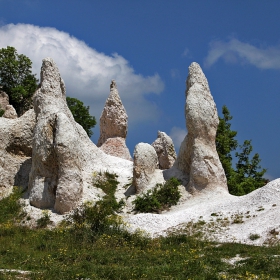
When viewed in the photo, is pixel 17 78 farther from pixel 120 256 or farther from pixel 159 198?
pixel 120 256

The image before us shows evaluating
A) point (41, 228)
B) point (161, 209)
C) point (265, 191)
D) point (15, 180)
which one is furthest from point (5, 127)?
point (265, 191)

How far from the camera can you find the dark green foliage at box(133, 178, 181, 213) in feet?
63.9

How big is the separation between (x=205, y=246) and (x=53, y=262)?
15.3 ft

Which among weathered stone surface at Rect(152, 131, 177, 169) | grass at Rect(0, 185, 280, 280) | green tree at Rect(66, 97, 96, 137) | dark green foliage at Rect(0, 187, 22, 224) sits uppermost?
green tree at Rect(66, 97, 96, 137)

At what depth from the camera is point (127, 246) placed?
13570mm

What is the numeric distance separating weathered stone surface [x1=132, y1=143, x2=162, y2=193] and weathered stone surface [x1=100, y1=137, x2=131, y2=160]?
23.2ft

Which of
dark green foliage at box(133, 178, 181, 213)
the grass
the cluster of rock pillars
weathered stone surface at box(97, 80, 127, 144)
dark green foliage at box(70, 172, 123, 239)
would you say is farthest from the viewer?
weathered stone surface at box(97, 80, 127, 144)

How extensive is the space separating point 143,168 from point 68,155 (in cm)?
360

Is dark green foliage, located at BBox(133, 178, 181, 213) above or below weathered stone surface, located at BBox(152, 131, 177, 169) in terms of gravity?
below

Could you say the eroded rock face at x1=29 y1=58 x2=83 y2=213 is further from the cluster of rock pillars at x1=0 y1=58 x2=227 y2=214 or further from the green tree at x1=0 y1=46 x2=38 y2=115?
the green tree at x1=0 y1=46 x2=38 y2=115

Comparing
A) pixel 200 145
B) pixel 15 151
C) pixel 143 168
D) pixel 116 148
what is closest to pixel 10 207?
pixel 15 151

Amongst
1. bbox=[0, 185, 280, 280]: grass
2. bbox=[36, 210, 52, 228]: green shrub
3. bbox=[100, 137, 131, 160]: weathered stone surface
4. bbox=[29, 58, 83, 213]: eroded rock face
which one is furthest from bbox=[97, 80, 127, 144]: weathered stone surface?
bbox=[0, 185, 280, 280]: grass

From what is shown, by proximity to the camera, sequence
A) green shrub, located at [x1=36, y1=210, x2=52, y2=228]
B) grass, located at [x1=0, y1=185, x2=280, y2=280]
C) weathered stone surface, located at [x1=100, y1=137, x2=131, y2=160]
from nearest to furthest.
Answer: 1. grass, located at [x1=0, y1=185, x2=280, y2=280]
2. green shrub, located at [x1=36, y1=210, x2=52, y2=228]
3. weathered stone surface, located at [x1=100, y1=137, x2=131, y2=160]

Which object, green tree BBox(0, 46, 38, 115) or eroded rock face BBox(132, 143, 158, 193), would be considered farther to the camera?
green tree BBox(0, 46, 38, 115)
